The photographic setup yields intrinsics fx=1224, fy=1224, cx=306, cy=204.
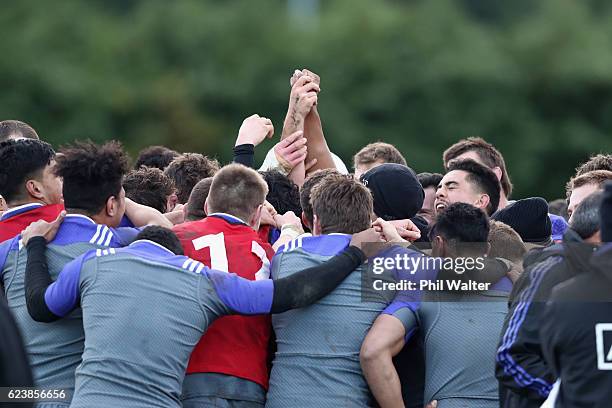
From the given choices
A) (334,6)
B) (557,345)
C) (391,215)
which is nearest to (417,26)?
(334,6)

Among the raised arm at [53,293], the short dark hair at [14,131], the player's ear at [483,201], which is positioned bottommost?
the raised arm at [53,293]

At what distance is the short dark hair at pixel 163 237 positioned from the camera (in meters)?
5.64

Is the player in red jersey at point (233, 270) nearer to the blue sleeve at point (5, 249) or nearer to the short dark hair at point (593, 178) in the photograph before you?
the blue sleeve at point (5, 249)

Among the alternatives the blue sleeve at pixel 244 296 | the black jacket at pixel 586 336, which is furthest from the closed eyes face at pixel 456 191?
the black jacket at pixel 586 336

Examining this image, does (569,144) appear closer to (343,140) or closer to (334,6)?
(343,140)

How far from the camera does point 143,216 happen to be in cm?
630

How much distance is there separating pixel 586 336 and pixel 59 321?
250 centimetres

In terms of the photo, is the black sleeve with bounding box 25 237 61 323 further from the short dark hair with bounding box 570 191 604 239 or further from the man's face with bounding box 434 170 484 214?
the man's face with bounding box 434 170 484 214

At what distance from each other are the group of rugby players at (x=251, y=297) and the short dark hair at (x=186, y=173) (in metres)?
0.86

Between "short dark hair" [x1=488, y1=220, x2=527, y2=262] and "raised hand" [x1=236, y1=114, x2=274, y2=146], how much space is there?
1.66 meters

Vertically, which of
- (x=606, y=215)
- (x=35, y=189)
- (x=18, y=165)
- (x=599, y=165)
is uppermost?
(x=599, y=165)

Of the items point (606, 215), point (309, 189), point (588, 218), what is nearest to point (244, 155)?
point (309, 189)

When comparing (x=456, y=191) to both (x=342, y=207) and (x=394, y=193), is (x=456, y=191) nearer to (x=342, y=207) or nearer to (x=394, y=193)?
(x=394, y=193)

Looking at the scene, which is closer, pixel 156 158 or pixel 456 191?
pixel 456 191
